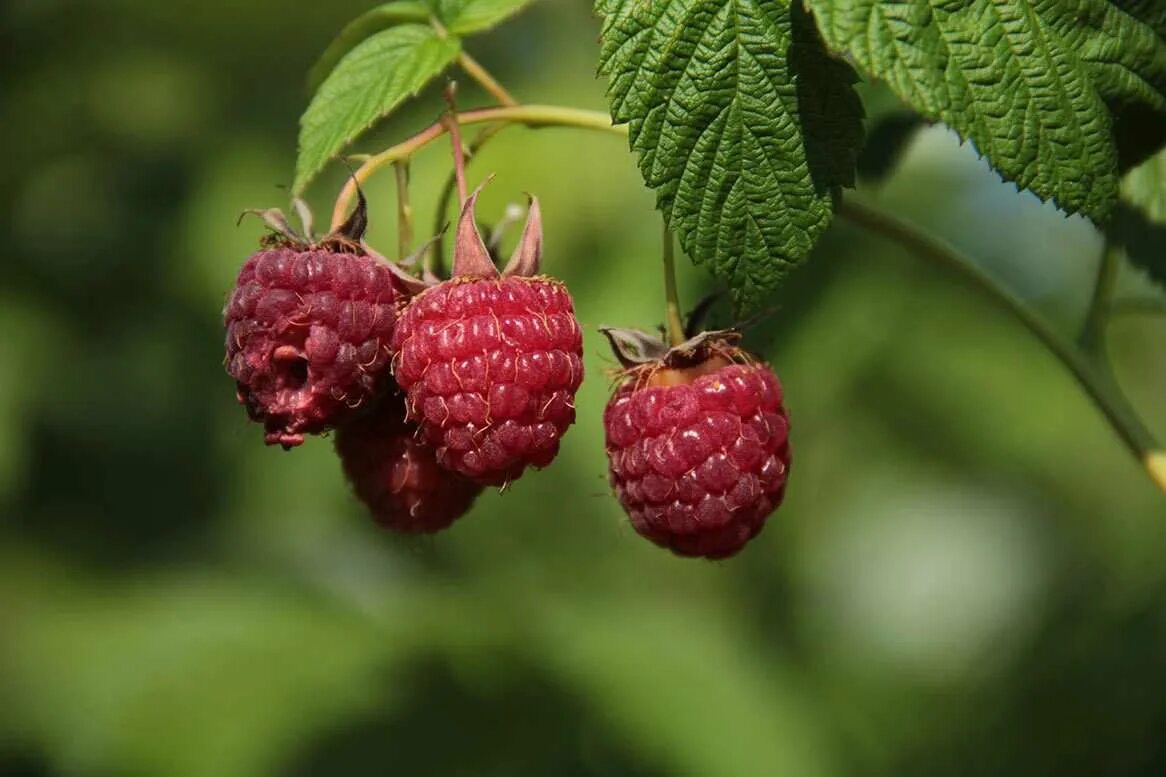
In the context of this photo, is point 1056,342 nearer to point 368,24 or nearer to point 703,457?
point 703,457

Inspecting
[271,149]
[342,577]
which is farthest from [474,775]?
[271,149]

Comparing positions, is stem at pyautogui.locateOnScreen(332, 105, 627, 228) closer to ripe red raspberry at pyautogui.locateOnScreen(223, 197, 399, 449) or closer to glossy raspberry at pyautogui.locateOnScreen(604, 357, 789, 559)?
ripe red raspberry at pyautogui.locateOnScreen(223, 197, 399, 449)

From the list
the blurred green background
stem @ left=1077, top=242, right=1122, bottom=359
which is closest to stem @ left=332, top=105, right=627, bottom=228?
stem @ left=1077, top=242, right=1122, bottom=359

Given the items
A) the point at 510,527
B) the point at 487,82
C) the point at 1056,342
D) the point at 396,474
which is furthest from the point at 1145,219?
the point at 510,527

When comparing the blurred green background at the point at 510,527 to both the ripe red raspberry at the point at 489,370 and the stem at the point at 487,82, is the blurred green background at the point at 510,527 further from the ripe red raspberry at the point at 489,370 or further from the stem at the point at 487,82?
the ripe red raspberry at the point at 489,370

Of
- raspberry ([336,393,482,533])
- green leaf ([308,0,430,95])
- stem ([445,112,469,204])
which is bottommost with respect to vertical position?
raspberry ([336,393,482,533])

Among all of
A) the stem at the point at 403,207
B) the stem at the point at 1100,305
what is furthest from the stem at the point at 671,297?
the stem at the point at 1100,305
